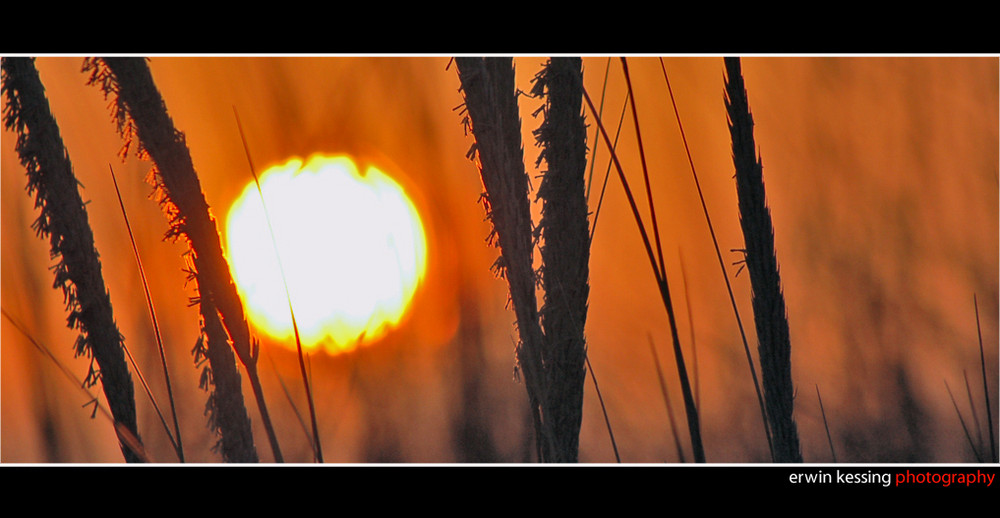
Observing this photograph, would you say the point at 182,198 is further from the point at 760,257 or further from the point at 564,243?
the point at 760,257

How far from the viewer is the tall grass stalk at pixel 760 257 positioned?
2.44 feet

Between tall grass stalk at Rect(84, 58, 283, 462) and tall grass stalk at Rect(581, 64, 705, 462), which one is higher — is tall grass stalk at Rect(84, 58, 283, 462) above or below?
above

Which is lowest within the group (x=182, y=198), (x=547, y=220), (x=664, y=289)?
(x=664, y=289)

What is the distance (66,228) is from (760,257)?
102 centimetres

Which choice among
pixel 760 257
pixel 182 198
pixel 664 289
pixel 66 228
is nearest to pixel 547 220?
pixel 664 289

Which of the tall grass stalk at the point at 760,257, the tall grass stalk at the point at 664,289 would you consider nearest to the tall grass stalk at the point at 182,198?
the tall grass stalk at the point at 664,289

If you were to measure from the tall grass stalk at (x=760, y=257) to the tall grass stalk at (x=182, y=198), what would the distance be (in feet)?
2.44

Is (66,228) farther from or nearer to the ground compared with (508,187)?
farther from the ground

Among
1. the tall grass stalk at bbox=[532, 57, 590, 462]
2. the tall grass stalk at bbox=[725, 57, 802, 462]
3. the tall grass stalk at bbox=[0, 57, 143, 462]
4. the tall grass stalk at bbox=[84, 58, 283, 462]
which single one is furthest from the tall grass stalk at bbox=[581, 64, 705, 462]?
the tall grass stalk at bbox=[0, 57, 143, 462]

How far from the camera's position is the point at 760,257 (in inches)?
29.6

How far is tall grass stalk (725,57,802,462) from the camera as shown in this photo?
2.44 ft

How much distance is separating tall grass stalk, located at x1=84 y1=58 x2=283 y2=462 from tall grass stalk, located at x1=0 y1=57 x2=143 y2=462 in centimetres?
9

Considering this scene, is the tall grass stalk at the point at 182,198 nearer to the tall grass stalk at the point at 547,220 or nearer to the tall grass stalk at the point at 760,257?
the tall grass stalk at the point at 547,220

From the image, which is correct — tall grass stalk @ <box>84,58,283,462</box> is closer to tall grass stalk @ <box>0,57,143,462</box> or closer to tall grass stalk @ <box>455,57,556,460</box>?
tall grass stalk @ <box>0,57,143,462</box>
